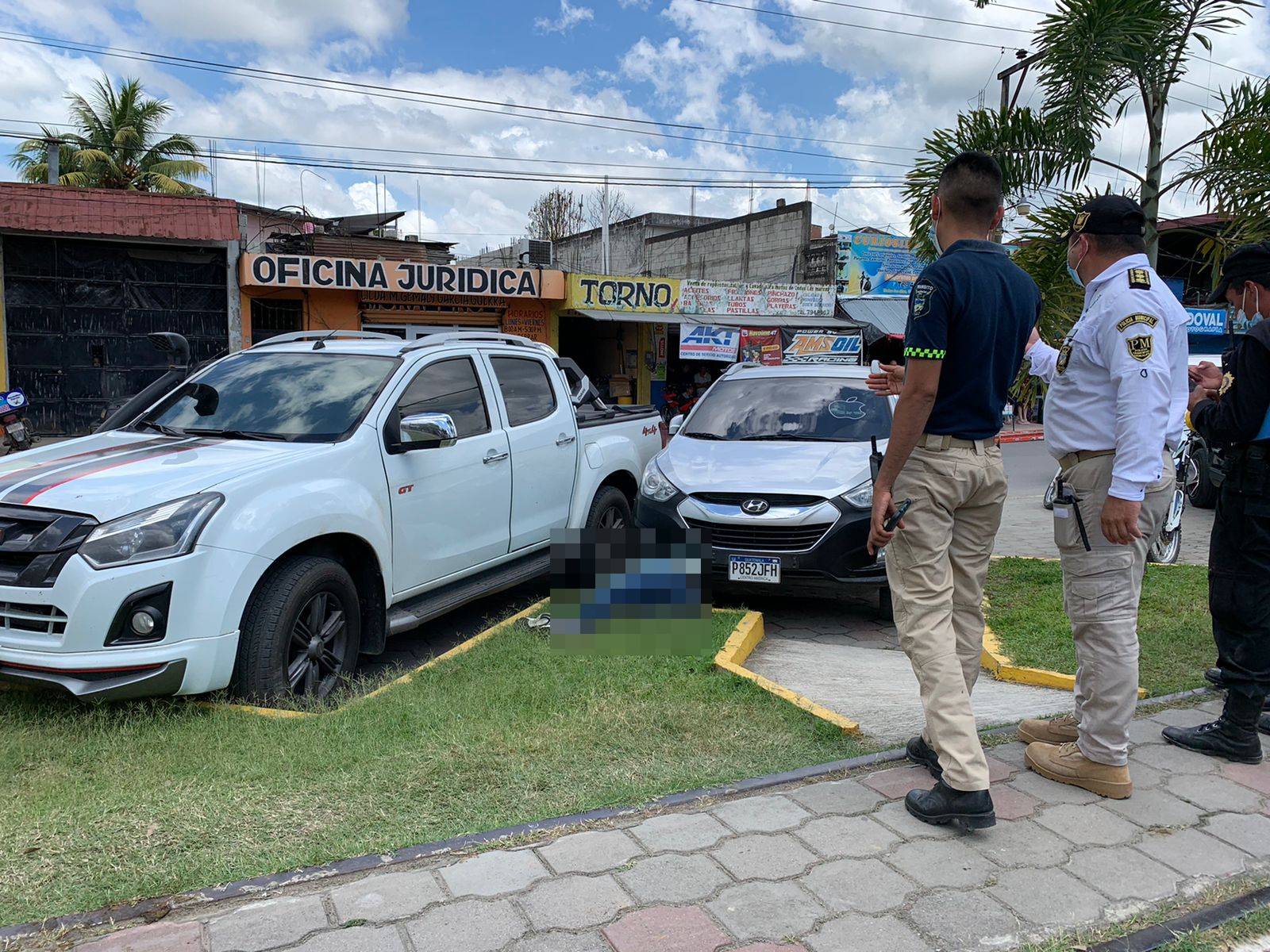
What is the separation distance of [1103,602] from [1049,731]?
2.32ft

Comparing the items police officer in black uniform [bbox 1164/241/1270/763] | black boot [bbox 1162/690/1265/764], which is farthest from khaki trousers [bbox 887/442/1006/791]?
black boot [bbox 1162/690/1265/764]

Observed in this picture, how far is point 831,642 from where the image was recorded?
5.57m

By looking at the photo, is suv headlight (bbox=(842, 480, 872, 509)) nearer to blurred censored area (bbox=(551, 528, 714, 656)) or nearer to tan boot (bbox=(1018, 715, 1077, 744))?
blurred censored area (bbox=(551, 528, 714, 656))

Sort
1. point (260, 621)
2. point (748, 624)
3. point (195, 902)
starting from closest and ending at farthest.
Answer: point (195, 902)
point (260, 621)
point (748, 624)

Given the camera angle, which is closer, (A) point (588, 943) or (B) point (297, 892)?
(A) point (588, 943)

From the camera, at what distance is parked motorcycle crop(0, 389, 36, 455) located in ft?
35.5

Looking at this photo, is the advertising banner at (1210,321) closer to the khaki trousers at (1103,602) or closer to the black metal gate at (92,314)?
the black metal gate at (92,314)

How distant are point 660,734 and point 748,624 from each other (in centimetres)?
160

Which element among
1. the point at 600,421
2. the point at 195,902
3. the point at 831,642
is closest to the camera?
the point at 195,902

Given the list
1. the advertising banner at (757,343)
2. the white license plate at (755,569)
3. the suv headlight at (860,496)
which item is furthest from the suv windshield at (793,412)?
the advertising banner at (757,343)

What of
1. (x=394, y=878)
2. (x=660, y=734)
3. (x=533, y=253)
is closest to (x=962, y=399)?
(x=660, y=734)

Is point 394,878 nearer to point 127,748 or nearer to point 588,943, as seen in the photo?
point 588,943

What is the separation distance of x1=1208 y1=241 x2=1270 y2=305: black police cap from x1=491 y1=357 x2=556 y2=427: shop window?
13.1ft

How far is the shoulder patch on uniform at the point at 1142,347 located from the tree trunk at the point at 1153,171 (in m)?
4.14
